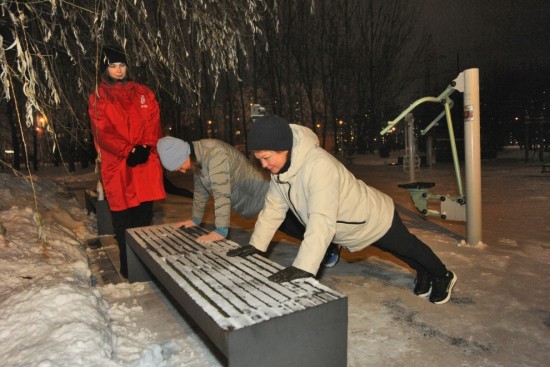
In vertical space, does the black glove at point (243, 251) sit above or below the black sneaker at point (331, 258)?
above

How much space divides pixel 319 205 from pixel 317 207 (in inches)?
0.6

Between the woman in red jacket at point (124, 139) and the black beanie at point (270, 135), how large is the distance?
5.38 ft

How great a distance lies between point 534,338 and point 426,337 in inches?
25.1

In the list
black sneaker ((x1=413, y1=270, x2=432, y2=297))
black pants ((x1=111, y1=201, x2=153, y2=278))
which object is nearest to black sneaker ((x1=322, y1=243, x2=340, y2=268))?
black sneaker ((x1=413, y1=270, x2=432, y2=297))

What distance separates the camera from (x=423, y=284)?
3209 millimetres

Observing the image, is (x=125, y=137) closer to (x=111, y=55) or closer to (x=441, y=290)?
(x=111, y=55)

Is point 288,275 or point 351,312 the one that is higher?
point 288,275

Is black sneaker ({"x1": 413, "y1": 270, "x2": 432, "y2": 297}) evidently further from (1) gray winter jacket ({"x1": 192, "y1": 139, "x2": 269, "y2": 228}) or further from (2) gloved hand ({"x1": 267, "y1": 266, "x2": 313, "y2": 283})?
(1) gray winter jacket ({"x1": 192, "y1": 139, "x2": 269, "y2": 228})

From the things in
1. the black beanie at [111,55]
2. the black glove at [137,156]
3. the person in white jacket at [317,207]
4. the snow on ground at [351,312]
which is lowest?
the snow on ground at [351,312]

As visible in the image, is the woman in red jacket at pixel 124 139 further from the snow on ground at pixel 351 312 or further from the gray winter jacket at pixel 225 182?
the snow on ground at pixel 351 312

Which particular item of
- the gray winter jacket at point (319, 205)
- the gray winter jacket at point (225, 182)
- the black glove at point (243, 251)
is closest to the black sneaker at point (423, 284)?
the gray winter jacket at point (319, 205)

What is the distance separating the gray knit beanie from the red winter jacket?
1.94 feet

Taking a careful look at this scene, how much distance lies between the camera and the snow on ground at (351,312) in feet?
7.59

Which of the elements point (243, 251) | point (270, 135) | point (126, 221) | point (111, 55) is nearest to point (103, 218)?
point (126, 221)
